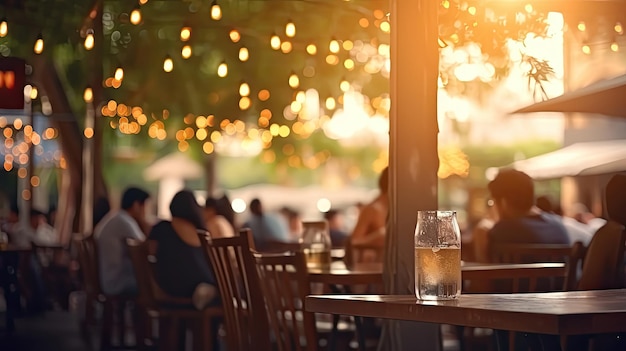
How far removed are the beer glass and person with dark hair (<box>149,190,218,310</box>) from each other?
5.09 m

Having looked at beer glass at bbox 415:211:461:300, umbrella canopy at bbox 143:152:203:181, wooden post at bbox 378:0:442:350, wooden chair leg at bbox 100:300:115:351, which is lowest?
wooden chair leg at bbox 100:300:115:351

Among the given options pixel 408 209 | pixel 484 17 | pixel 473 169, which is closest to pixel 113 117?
pixel 484 17

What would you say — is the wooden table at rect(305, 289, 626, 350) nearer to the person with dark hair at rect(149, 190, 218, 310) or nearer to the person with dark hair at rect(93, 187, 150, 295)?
the person with dark hair at rect(149, 190, 218, 310)

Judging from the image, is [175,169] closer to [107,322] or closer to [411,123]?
[107,322]

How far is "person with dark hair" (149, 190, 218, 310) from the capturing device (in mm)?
8930

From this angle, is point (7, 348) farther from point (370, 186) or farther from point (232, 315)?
point (370, 186)

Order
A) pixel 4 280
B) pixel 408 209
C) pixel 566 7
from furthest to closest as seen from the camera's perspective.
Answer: pixel 4 280, pixel 566 7, pixel 408 209

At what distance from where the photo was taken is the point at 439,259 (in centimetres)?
380

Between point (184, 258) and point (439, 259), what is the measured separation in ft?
17.6

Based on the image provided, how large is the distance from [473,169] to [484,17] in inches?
2073

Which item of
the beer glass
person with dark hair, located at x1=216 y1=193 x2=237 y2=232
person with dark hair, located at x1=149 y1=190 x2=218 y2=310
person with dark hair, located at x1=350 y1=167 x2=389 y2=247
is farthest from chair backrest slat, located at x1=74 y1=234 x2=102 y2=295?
the beer glass

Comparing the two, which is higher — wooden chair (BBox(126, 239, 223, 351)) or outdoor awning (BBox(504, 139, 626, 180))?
outdoor awning (BBox(504, 139, 626, 180))

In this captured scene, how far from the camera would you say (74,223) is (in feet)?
63.8

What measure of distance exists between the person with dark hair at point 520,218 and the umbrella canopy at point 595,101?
52 centimetres
